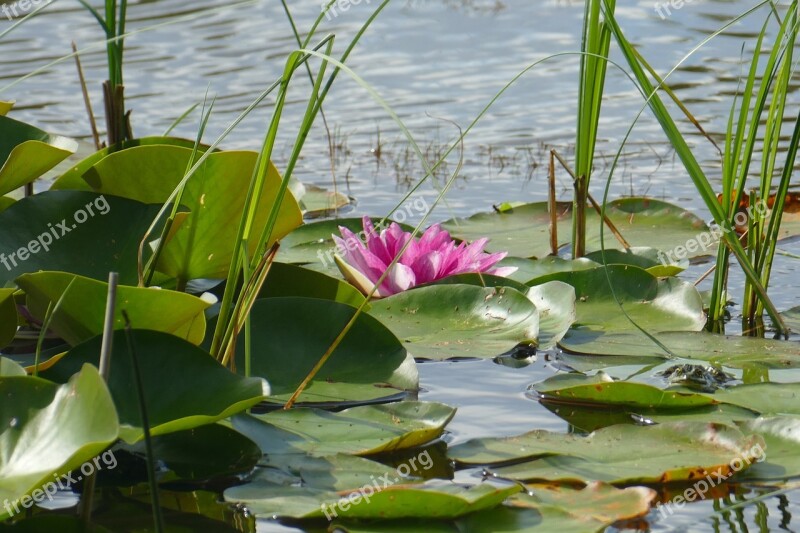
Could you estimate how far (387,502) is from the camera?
118 centimetres

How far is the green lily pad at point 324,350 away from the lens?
163 centimetres

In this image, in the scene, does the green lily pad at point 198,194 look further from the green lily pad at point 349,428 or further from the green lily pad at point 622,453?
the green lily pad at point 622,453

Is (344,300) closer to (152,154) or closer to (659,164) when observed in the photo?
(152,154)

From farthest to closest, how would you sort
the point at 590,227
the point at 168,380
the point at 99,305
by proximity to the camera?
1. the point at 590,227
2. the point at 99,305
3. the point at 168,380

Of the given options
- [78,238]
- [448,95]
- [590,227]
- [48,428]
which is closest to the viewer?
[48,428]

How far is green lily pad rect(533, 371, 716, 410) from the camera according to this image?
155 cm

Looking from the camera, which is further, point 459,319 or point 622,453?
point 459,319

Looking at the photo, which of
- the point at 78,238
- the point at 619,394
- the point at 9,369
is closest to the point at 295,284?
the point at 78,238

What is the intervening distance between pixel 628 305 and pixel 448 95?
266 centimetres

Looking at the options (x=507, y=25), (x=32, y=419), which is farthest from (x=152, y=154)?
(x=507, y=25)

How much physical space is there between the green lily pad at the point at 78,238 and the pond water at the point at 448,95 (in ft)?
1.76

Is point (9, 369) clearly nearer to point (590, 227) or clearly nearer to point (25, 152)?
point (25, 152)

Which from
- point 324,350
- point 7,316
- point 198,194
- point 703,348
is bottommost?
point 703,348

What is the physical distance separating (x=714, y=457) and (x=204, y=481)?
0.66m
